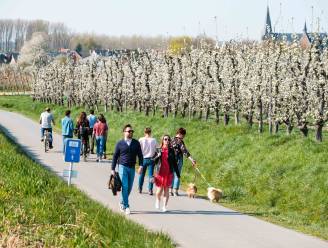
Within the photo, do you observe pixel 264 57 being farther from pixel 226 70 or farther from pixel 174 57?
pixel 174 57

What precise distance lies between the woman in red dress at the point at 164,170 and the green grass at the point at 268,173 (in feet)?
6.71

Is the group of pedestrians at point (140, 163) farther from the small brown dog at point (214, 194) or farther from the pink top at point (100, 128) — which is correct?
the pink top at point (100, 128)

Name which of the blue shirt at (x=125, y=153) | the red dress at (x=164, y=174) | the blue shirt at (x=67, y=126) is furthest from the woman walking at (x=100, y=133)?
the blue shirt at (x=125, y=153)

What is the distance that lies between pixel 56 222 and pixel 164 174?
17.2 ft

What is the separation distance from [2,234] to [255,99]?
24269mm

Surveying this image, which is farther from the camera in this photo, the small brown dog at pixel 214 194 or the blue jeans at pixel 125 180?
the small brown dog at pixel 214 194

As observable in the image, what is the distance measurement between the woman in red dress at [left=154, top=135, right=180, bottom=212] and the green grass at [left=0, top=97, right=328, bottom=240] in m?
2.04

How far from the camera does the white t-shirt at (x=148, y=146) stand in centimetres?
1739

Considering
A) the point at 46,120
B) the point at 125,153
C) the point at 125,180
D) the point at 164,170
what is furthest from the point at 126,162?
the point at 46,120

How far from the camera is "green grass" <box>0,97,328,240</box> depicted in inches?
596

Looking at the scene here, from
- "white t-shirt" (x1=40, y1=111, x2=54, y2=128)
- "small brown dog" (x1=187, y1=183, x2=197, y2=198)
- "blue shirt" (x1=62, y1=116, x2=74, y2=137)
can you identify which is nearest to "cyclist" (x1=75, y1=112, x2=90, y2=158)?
"blue shirt" (x1=62, y1=116, x2=74, y2=137)

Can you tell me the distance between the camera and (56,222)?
393 inches

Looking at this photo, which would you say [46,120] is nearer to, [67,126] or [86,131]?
[67,126]

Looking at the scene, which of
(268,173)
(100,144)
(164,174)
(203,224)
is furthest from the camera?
(100,144)
